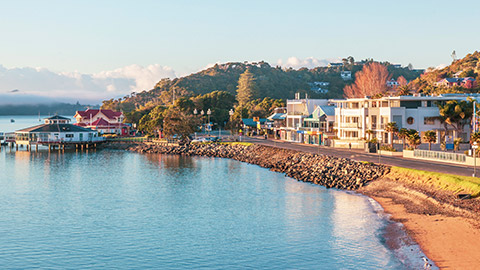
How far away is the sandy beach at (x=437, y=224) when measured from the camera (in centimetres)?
3488

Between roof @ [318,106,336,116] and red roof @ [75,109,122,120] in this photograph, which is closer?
roof @ [318,106,336,116]

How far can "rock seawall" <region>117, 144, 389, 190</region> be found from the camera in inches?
2628

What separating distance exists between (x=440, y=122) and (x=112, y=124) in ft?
371

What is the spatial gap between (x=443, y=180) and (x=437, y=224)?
36.5 ft

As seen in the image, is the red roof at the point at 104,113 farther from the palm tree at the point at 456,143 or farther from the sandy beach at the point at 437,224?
the sandy beach at the point at 437,224

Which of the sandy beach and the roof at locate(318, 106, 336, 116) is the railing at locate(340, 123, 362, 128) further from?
the sandy beach

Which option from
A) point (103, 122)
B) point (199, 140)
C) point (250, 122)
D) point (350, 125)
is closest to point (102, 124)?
point (103, 122)

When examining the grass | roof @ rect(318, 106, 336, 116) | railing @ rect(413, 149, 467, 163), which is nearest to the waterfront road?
railing @ rect(413, 149, 467, 163)

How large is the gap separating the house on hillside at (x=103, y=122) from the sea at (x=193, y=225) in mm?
84706

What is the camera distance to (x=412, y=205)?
50.6 meters

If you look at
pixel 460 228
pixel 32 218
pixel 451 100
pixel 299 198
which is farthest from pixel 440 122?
pixel 32 218

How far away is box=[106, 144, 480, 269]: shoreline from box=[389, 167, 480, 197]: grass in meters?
0.80

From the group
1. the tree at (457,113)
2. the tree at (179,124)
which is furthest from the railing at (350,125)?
the tree at (179,124)

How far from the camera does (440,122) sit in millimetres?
90812
